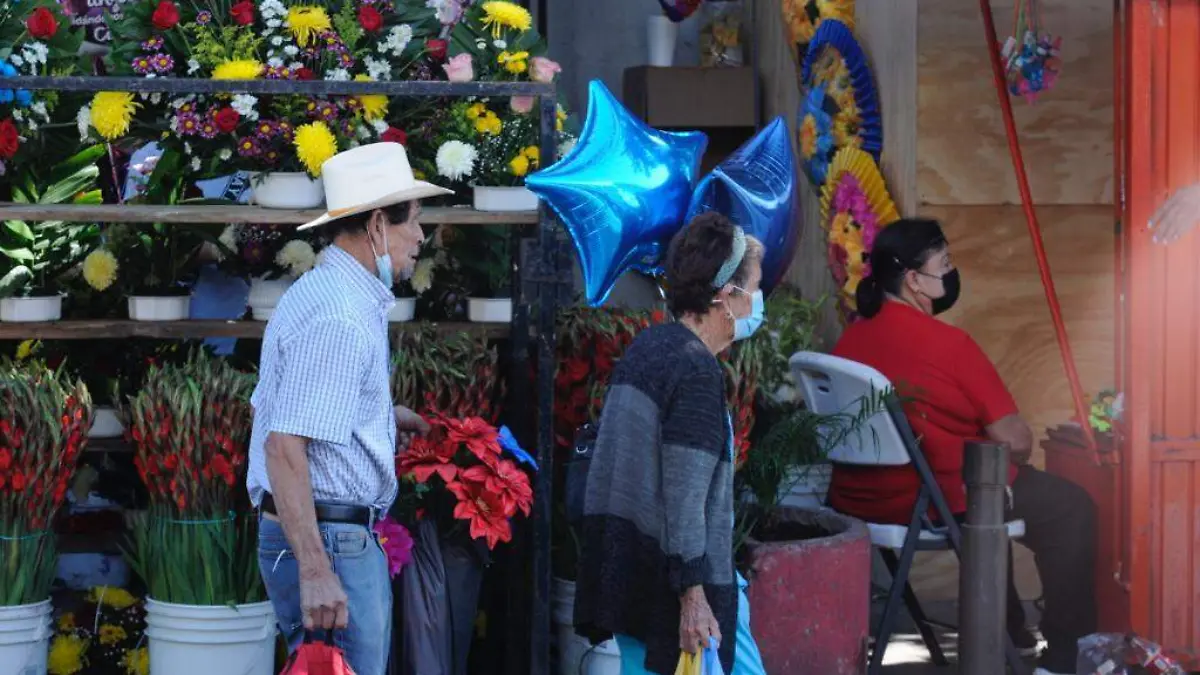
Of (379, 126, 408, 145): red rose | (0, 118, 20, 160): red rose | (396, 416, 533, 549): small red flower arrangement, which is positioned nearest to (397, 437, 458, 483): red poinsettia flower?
(396, 416, 533, 549): small red flower arrangement

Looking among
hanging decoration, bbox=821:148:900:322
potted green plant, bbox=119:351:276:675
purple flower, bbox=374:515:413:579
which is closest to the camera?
purple flower, bbox=374:515:413:579

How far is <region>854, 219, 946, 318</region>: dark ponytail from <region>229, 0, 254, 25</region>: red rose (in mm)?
2049

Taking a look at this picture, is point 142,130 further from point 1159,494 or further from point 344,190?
point 1159,494

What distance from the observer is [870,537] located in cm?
525

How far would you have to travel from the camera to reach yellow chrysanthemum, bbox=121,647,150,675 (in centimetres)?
508

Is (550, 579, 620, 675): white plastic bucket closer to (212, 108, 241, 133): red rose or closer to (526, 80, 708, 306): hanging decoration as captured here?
(526, 80, 708, 306): hanging decoration

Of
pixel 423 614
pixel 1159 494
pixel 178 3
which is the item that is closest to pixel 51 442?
pixel 423 614

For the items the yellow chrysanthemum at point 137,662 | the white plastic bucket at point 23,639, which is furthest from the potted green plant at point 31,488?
the yellow chrysanthemum at point 137,662

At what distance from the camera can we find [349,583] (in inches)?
142

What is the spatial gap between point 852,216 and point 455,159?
2.11 m

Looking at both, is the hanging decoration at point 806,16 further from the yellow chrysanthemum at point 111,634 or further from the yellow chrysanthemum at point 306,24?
the yellow chrysanthemum at point 111,634

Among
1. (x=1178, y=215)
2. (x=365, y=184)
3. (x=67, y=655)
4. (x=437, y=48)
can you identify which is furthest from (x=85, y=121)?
(x=1178, y=215)

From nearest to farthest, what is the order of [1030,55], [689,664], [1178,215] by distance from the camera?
[689,664], [1178,215], [1030,55]

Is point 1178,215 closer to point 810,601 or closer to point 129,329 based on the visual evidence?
point 810,601
